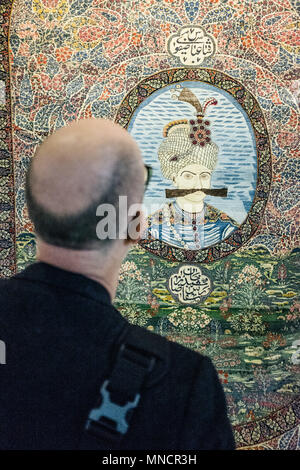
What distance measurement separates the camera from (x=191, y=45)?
102 inches

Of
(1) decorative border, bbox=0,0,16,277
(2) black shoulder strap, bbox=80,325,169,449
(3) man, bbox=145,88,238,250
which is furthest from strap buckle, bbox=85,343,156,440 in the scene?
(1) decorative border, bbox=0,0,16,277

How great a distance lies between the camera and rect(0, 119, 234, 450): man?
845mm

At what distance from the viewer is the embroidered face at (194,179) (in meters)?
2.68

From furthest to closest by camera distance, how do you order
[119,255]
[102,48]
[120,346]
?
[102,48] → [119,255] → [120,346]

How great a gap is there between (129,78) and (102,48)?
0.24m

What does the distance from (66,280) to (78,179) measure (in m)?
0.22

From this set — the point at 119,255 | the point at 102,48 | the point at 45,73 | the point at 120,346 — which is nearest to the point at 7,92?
the point at 45,73

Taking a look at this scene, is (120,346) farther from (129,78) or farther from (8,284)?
(129,78)

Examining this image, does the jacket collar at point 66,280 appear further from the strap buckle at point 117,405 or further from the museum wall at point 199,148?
the museum wall at point 199,148

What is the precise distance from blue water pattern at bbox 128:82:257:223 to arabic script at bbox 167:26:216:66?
15cm

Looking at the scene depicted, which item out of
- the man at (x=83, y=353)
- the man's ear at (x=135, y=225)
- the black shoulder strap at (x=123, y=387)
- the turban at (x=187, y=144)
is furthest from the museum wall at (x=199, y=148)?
the black shoulder strap at (x=123, y=387)

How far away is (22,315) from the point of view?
0.90m

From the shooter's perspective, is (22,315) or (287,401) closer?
(22,315)

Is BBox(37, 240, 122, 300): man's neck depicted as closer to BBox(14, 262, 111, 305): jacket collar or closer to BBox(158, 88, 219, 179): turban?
BBox(14, 262, 111, 305): jacket collar
